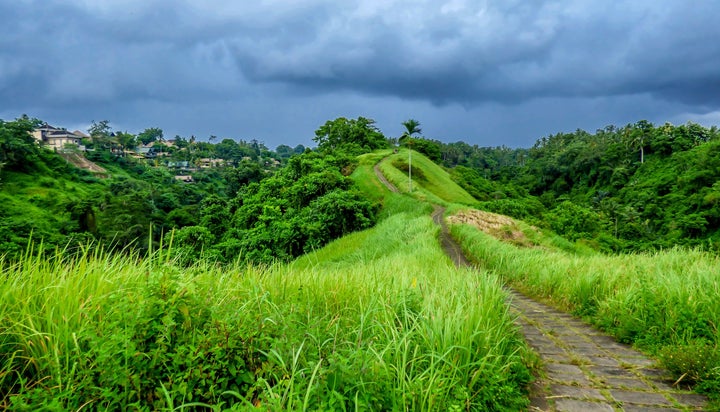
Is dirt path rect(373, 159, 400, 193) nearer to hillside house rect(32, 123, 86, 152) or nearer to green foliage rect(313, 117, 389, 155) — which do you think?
green foliage rect(313, 117, 389, 155)

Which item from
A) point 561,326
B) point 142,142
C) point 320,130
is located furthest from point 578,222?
point 142,142

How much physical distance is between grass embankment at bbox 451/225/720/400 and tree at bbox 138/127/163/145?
127 m

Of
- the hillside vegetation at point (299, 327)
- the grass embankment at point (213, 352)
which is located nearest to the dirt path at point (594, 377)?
the hillside vegetation at point (299, 327)

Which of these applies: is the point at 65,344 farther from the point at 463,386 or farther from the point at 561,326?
the point at 561,326

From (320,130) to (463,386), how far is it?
2400 inches

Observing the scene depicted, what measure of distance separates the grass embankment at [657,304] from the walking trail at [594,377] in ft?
0.49

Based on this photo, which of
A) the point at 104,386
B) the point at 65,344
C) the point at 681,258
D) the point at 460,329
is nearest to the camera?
the point at 104,386

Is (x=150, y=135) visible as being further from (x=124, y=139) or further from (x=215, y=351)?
(x=215, y=351)

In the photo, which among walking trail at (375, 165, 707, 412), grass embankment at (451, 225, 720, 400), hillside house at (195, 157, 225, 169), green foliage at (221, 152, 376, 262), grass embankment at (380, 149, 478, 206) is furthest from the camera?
hillside house at (195, 157, 225, 169)

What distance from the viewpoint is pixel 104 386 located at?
6.44 feet

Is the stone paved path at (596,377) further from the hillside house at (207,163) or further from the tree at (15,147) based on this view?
the hillside house at (207,163)

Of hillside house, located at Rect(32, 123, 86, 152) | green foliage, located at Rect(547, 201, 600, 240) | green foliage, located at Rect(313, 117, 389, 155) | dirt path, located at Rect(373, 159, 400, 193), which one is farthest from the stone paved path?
hillside house, located at Rect(32, 123, 86, 152)

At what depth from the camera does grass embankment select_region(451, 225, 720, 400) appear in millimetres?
2943

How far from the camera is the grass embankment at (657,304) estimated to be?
9.66 ft
